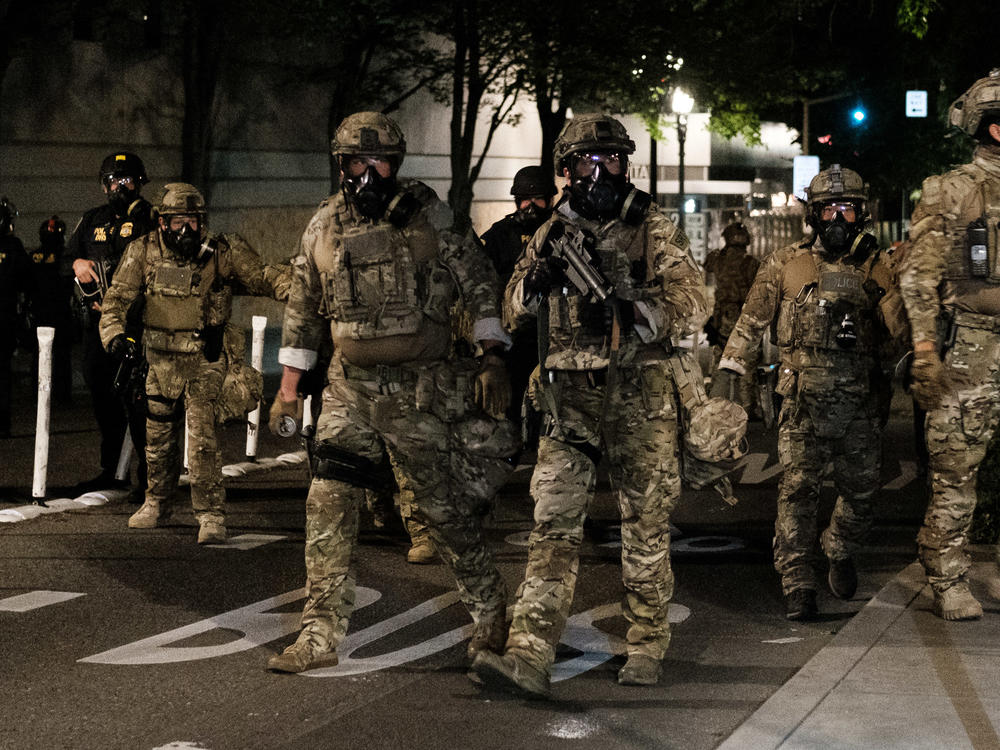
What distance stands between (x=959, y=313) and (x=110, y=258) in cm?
577

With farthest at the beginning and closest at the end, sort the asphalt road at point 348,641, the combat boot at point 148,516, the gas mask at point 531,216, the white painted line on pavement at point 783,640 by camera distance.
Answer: the gas mask at point 531,216 < the combat boot at point 148,516 < the white painted line on pavement at point 783,640 < the asphalt road at point 348,641

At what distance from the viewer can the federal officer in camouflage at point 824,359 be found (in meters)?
7.57

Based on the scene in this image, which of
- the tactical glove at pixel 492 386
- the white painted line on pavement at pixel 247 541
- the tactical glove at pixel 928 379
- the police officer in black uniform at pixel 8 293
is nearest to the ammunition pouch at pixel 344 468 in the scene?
the tactical glove at pixel 492 386

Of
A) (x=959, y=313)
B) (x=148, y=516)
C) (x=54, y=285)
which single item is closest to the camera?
(x=959, y=313)

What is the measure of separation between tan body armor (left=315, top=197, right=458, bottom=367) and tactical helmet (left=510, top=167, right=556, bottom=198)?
11.7 ft

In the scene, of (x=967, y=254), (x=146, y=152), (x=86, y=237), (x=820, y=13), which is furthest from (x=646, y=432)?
(x=820, y=13)

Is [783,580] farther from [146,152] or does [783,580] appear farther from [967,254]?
[146,152]

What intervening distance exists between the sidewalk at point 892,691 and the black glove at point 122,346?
436 centimetres

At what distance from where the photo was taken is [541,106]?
2925cm

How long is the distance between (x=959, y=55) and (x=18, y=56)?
37.9ft

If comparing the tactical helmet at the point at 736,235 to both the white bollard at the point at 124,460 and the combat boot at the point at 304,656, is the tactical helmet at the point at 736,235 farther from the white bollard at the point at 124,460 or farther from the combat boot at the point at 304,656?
the combat boot at the point at 304,656

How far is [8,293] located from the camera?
14086mm

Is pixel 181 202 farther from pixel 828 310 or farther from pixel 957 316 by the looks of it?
A: pixel 957 316

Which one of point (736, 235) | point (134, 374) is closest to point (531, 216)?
point (134, 374)
